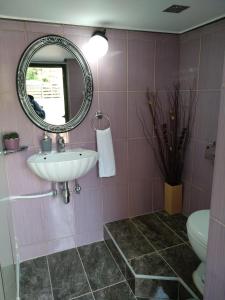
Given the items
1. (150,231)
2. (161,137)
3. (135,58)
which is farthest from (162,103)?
(150,231)

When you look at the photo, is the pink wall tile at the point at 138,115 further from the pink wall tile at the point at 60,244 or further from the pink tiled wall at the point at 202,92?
the pink wall tile at the point at 60,244

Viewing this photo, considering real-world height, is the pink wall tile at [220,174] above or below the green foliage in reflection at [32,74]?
below

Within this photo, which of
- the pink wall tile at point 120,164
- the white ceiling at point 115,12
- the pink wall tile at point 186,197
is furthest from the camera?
the pink wall tile at point 186,197

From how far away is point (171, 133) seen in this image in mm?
2428

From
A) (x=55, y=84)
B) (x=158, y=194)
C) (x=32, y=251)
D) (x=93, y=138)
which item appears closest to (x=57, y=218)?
(x=32, y=251)

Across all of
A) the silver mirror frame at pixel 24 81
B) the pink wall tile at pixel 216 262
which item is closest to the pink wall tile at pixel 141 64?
the silver mirror frame at pixel 24 81

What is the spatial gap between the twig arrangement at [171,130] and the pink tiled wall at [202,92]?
0.26 feet

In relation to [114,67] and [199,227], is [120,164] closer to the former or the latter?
[114,67]

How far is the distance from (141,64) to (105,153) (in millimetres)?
877

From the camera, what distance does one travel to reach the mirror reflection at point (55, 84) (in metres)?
1.89

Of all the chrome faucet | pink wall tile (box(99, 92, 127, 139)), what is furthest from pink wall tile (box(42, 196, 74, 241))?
pink wall tile (box(99, 92, 127, 139))

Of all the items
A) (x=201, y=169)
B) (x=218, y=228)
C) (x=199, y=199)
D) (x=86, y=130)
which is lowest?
(x=199, y=199)

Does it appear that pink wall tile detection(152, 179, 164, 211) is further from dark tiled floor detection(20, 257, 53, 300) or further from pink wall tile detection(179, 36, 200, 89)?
dark tiled floor detection(20, 257, 53, 300)

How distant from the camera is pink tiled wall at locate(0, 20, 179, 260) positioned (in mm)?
1870
